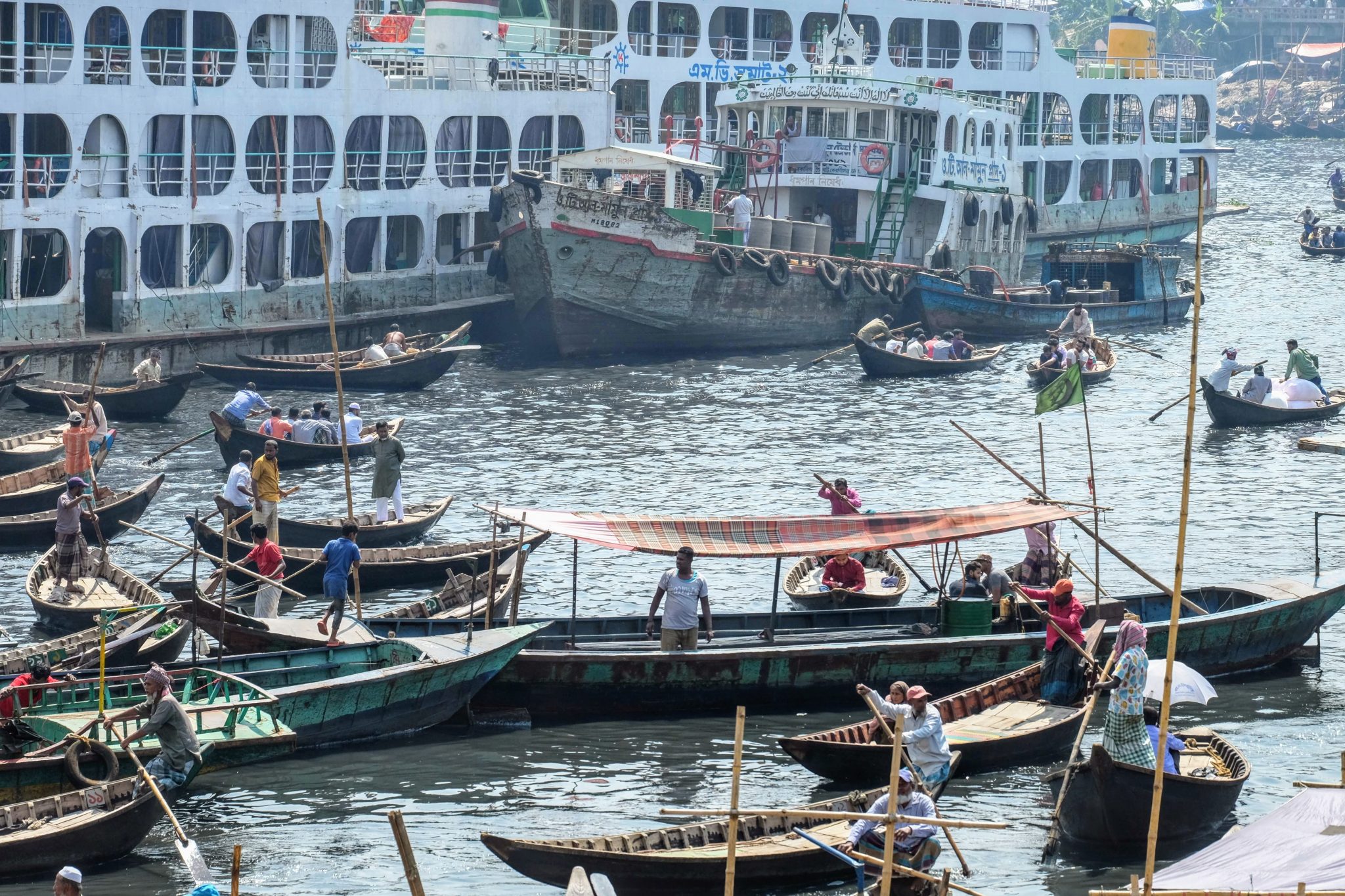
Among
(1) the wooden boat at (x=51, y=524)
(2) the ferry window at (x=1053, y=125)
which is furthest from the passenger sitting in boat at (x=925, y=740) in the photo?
(2) the ferry window at (x=1053, y=125)

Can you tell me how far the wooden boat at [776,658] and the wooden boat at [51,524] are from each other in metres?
7.08

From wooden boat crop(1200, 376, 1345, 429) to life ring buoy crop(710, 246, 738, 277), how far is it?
35.5ft

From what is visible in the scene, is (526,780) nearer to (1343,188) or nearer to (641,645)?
(641,645)

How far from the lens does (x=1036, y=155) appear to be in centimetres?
5928

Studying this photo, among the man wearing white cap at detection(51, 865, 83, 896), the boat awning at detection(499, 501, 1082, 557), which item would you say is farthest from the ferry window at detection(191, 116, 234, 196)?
the man wearing white cap at detection(51, 865, 83, 896)

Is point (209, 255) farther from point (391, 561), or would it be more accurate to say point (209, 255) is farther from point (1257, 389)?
point (1257, 389)

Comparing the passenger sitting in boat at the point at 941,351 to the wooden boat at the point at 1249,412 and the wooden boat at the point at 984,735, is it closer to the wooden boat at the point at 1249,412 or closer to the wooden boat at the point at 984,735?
the wooden boat at the point at 1249,412

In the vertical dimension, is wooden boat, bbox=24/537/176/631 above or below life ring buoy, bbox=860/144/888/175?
below

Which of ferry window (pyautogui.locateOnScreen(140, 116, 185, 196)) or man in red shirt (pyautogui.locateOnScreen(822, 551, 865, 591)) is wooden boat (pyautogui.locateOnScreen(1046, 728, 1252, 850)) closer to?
man in red shirt (pyautogui.locateOnScreen(822, 551, 865, 591))

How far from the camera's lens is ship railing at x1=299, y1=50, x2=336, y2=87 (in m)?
40.2

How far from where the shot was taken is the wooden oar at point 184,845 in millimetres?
12469

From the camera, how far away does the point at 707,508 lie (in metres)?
27.6

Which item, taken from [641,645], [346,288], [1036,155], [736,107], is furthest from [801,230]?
[641,645]

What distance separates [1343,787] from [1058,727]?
432 cm
